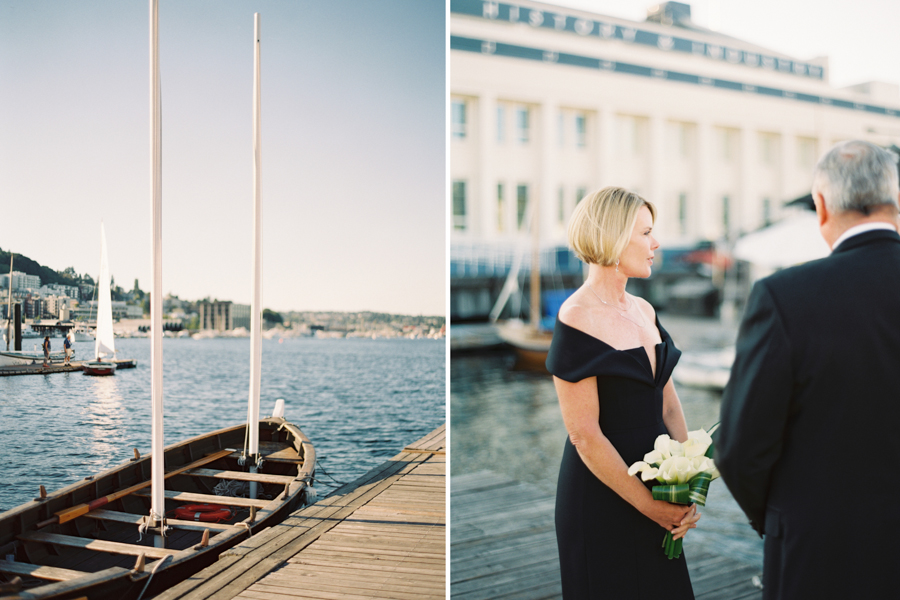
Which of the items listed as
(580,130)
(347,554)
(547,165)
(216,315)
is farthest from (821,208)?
(580,130)

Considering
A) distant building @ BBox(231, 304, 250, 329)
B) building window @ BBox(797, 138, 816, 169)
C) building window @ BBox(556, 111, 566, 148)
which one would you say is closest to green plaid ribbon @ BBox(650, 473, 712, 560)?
distant building @ BBox(231, 304, 250, 329)

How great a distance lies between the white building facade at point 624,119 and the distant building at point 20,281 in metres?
20.7

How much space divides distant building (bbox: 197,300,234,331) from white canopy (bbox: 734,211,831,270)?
590cm

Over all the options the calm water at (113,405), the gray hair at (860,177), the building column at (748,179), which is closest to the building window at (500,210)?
the building column at (748,179)

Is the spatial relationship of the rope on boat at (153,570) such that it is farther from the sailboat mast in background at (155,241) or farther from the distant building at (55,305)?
the distant building at (55,305)

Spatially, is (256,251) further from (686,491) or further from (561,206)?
(561,206)

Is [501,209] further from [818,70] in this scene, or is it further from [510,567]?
[510,567]

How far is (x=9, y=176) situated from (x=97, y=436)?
3.42 ft

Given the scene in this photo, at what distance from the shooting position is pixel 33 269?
2230mm

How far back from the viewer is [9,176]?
2.27 m

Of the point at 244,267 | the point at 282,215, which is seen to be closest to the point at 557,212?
the point at 282,215

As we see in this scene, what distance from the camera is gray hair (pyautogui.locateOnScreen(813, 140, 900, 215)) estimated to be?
1260mm

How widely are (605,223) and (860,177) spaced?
52 cm

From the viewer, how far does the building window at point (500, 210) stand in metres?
23.9
